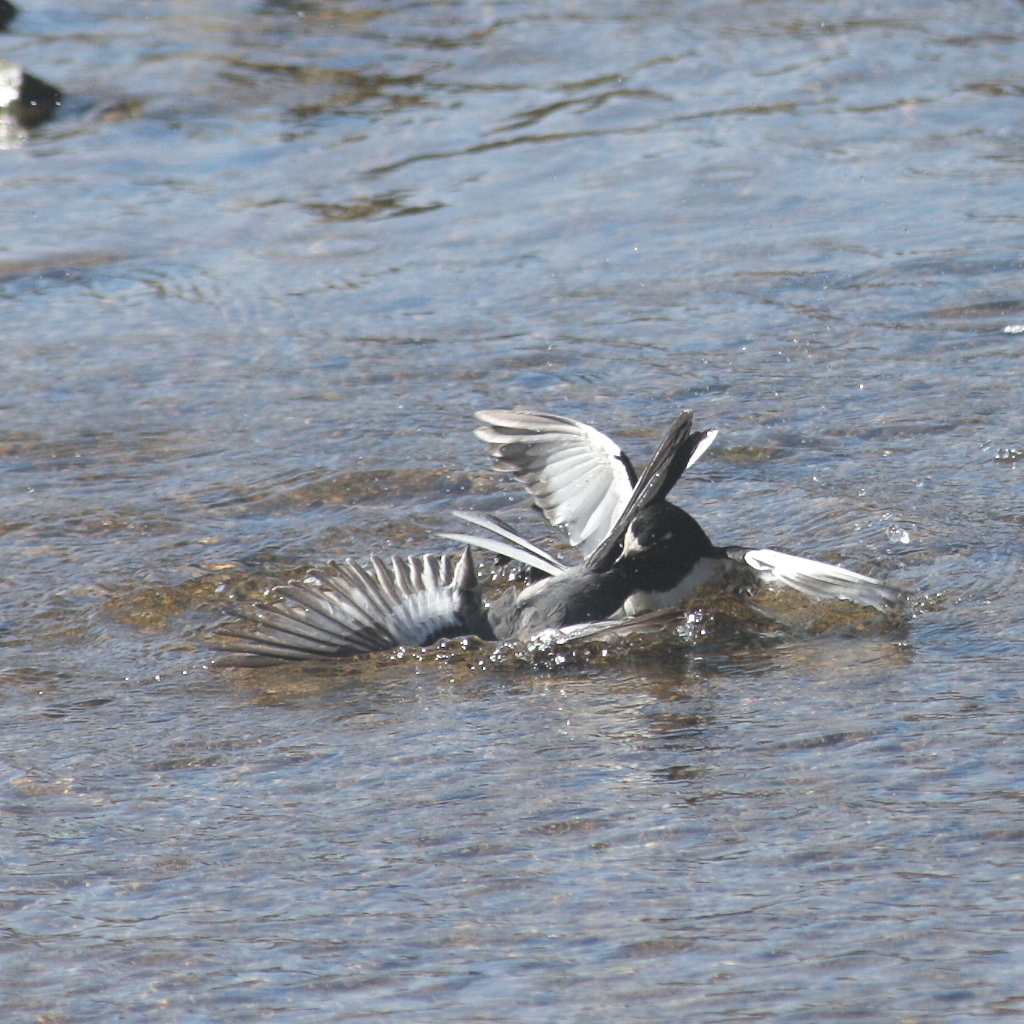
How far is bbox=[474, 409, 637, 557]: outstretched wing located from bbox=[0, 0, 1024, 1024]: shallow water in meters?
0.40

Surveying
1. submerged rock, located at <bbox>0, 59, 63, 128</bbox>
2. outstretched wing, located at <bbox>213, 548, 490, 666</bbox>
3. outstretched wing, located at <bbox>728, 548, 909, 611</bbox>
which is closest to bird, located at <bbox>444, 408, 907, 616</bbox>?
outstretched wing, located at <bbox>728, 548, 909, 611</bbox>

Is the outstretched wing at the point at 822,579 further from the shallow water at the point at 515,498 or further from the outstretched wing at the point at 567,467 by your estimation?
the outstretched wing at the point at 567,467

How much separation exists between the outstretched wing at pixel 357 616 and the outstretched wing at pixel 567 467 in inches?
17.5

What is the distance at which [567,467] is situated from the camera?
5609 mm

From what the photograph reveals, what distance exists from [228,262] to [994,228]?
3585 mm

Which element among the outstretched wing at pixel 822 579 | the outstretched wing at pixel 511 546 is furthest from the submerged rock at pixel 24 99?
the outstretched wing at pixel 822 579

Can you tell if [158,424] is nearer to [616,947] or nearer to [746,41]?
[616,947]

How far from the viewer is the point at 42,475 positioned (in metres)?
6.57

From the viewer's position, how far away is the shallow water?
3473 millimetres

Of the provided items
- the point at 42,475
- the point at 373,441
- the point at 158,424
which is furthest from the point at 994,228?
the point at 42,475

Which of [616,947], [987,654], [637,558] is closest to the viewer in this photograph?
[616,947]

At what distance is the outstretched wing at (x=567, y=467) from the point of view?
17.9ft

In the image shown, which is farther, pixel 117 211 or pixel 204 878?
pixel 117 211

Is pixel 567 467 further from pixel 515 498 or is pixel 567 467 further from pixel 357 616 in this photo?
pixel 357 616
